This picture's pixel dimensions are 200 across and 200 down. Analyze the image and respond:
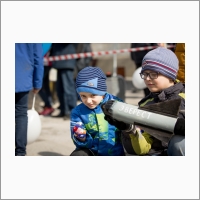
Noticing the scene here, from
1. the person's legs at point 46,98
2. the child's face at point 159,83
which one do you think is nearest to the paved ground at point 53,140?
the person's legs at point 46,98

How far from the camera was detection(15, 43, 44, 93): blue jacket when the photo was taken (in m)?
3.45

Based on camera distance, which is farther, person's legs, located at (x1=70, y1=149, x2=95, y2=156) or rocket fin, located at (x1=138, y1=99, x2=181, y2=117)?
person's legs, located at (x1=70, y1=149, x2=95, y2=156)

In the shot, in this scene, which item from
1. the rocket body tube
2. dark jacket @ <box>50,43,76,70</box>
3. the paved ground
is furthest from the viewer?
dark jacket @ <box>50,43,76,70</box>

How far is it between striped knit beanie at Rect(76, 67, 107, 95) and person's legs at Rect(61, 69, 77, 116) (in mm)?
3296

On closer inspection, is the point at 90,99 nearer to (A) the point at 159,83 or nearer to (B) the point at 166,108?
(A) the point at 159,83

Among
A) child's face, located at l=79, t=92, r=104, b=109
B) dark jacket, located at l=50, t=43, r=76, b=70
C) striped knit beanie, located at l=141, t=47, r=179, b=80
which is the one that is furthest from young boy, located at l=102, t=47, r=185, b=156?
dark jacket, located at l=50, t=43, r=76, b=70

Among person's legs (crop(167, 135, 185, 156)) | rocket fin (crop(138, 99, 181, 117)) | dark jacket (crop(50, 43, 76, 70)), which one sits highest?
dark jacket (crop(50, 43, 76, 70))

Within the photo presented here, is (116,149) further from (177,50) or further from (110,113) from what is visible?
(177,50)

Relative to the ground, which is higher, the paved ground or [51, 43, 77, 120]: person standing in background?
[51, 43, 77, 120]: person standing in background

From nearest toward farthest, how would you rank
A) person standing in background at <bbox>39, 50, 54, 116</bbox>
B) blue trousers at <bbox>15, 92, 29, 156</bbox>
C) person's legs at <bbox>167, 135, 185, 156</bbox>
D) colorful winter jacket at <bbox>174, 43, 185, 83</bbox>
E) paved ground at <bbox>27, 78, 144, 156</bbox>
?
1. person's legs at <bbox>167, 135, 185, 156</bbox>
2. colorful winter jacket at <bbox>174, 43, 185, 83</bbox>
3. blue trousers at <bbox>15, 92, 29, 156</bbox>
4. paved ground at <bbox>27, 78, 144, 156</bbox>
5. person standing in background at <bbox>39, 50, 54, 116</bbox>

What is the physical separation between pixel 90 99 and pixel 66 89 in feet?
11.1

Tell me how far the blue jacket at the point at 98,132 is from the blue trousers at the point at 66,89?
325 centimetres

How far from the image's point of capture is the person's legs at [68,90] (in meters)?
6.03

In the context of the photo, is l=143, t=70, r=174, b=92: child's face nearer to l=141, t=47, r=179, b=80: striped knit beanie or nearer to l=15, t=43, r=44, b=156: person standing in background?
l=141, t=47, r=179, b=80: striped knit beanie
